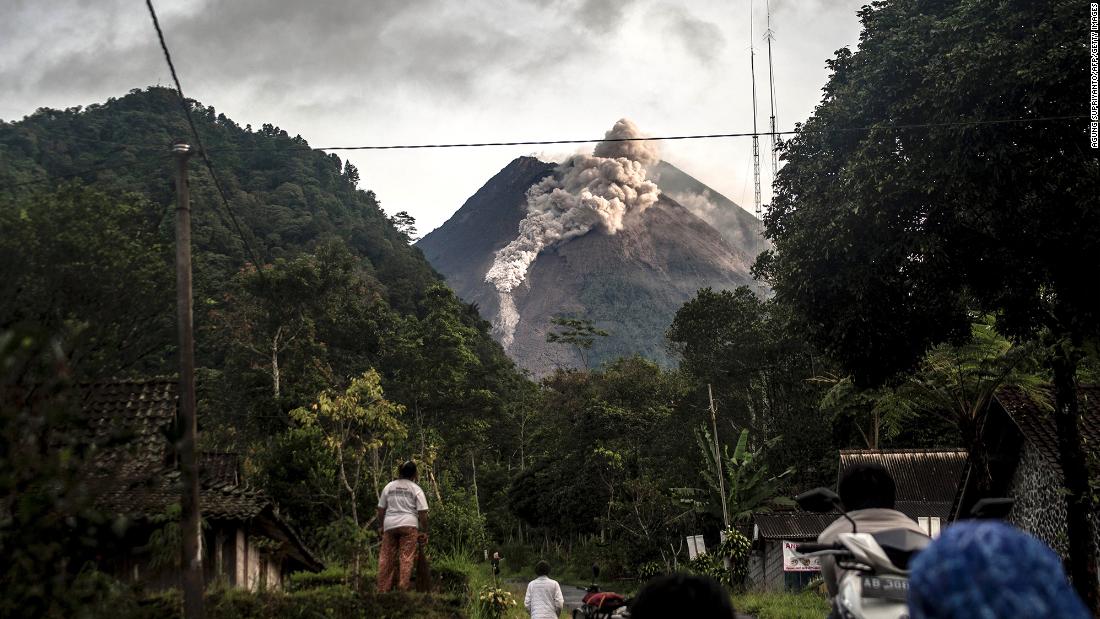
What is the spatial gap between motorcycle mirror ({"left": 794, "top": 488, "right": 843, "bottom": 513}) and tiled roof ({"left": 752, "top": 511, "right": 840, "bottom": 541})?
105ft

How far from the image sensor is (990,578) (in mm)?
1868

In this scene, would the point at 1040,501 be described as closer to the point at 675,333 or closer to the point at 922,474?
the point at 922,474

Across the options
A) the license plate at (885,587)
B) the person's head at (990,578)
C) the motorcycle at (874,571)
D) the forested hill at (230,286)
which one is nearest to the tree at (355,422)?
the forested hill at (230,286)

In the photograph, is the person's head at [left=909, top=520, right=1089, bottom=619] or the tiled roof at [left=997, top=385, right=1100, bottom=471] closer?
the person's head at [left=909, top=520, right=1089, bottom=619]

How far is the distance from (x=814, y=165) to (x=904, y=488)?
21630 millimetres

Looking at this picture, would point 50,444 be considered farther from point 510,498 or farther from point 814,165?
point 510,498

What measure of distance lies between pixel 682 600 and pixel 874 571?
1.77 m

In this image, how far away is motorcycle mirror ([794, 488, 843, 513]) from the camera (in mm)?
4668

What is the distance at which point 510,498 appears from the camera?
65062mm

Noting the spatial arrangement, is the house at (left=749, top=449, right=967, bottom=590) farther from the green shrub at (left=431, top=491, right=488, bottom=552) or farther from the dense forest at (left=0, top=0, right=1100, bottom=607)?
the green shrub at (left=431, top=491, right=488, bottom=552)

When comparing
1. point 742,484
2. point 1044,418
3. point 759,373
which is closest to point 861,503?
point 1044,418

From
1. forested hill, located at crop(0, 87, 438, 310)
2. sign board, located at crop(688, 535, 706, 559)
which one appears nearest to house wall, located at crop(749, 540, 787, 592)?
sign board, located at crop(688, 535, 706, 559)

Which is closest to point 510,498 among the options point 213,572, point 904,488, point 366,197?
point 904,488

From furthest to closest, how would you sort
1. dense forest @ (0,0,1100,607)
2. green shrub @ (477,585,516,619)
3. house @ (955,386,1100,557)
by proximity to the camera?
house @ (955,386,1100,557) → green shrub @ (477,585,516,619) → dense forest @ (0,0,1100,607)
